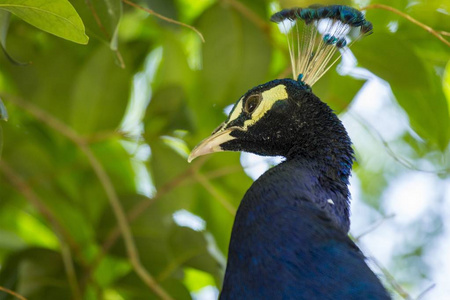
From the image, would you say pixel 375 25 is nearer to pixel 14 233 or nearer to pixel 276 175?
pixel 276 175

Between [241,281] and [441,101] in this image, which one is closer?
[241,281]

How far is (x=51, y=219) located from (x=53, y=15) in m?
1.07

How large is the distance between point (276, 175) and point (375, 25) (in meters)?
0.64

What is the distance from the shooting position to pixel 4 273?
2.13m

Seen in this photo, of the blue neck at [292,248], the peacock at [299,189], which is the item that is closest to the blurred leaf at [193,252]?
the peacock at [299,189]

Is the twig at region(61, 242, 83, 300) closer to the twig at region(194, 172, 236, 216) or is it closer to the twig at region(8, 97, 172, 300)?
the twig at region(8, 97, 172, 300)

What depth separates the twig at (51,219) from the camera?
2.20m

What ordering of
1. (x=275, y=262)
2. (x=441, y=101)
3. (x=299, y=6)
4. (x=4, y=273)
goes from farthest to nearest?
(x=4, y=273) < (x=441, y=101) < (x=299, y=6) < (x=275, y=262)

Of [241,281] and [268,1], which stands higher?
[268,1]

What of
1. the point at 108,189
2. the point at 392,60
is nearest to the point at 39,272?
the point at 108,189

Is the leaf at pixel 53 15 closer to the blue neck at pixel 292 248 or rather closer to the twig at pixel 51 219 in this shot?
the blue neck at pixel 292 248

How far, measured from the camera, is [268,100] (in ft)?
5.66

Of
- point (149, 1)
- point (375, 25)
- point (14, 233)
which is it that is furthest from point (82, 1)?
point (14, 233)

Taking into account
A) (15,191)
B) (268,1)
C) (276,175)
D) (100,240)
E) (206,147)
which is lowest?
(276,175)
